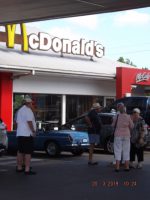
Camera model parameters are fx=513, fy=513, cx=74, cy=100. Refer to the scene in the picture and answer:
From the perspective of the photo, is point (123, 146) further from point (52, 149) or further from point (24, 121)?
point (52, 149)

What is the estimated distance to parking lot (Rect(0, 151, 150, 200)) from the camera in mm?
9820

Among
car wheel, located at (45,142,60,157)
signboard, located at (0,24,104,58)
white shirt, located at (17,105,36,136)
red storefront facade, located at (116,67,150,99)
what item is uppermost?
signboard, located at (0,24,104,58)

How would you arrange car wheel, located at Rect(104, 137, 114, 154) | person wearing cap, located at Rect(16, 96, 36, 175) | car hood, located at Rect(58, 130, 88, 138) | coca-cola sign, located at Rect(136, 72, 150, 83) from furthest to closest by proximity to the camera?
coca-cola sign, located at Rect(136, 72, 150, 83) → car wheel, located at Rect(104, 137, 114, 154) → car hood, located at Rect(58, 130, 88, 138) → person wearing cap, located at Rect(16, 96, 36, 175)

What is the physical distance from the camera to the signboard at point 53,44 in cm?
2511

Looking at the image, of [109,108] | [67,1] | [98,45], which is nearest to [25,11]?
[67,1]

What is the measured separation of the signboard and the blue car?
855 cm

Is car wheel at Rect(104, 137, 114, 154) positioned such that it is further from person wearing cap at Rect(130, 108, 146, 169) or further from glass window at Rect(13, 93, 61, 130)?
glass window at Rect(13, 93, 61, 130)

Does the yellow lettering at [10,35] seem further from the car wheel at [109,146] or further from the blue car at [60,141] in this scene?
the car wheel at [109,146]

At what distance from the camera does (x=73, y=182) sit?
11.4m

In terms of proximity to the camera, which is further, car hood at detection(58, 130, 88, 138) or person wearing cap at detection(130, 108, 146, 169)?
car hood at detection(58, 130, 88, 138)

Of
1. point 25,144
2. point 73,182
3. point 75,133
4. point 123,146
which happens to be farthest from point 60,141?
point 73,182

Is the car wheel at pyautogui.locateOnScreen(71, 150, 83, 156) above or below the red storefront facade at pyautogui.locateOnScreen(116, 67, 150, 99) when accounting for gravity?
below

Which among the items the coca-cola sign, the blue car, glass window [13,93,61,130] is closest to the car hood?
the blue car

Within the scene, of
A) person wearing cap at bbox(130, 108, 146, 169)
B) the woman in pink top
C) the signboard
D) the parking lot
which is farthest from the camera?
the signboard
